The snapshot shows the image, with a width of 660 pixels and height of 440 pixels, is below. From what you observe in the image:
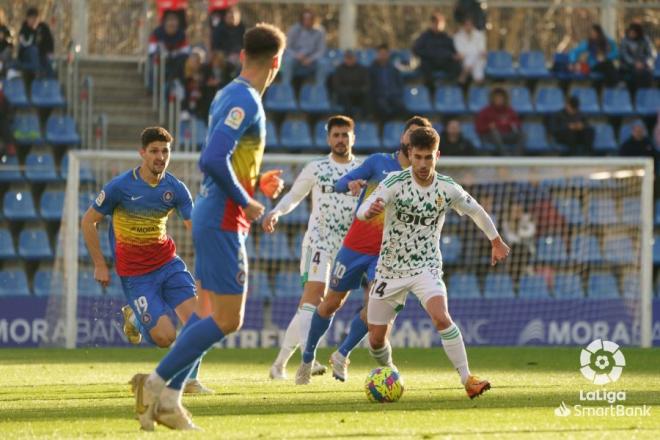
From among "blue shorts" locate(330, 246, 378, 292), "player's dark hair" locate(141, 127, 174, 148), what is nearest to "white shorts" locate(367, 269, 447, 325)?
"blue shorts" locate(330, 246, 378, 292)

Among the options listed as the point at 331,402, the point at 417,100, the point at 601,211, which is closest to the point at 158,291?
the point at 331,402

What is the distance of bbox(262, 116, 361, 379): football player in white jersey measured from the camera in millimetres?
13312

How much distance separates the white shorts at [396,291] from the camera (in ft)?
35.1

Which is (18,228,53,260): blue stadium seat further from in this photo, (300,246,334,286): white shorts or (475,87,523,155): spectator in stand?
(300,246,334,286): white shorts

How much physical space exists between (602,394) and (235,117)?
4436mm

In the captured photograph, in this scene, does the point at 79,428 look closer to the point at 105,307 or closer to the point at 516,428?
the point at 516,428

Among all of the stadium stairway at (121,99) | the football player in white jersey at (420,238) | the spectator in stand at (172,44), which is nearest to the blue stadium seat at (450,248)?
the spectator in stand at (172,44)

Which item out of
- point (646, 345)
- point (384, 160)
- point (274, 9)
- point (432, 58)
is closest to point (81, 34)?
point (274, 9)

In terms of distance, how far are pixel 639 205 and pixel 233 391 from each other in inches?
414

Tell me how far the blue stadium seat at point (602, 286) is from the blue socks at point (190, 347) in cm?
1315

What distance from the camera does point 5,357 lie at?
1708 cm

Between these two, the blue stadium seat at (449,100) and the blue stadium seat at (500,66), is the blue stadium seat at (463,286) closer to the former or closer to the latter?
the blue stadium seat at (449,100)

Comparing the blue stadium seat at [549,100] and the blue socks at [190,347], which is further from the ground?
the blue stadium seat at [549,100]

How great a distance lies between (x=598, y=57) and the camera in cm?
2462
